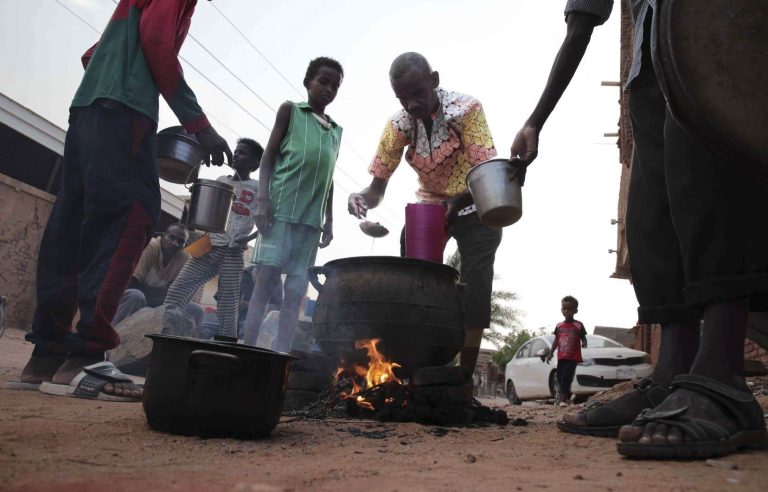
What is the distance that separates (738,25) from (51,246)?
339 cm

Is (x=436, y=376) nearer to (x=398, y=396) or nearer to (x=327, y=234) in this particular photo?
(x=398, y=396)

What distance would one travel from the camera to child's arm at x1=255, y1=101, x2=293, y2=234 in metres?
4.52

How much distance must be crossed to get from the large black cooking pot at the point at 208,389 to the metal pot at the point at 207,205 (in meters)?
2.52

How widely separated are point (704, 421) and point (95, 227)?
9.92 feet

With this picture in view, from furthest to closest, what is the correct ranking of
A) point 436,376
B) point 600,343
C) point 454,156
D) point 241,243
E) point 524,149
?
point 600,343 < point 241,243 < point 454,156 < point 436,376 < point 524,149

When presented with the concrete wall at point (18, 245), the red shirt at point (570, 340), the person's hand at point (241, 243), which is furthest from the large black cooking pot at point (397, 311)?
the concrete wall at point (18, 245)

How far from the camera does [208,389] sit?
1.91 metres

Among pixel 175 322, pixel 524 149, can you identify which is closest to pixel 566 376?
pixel 175 322

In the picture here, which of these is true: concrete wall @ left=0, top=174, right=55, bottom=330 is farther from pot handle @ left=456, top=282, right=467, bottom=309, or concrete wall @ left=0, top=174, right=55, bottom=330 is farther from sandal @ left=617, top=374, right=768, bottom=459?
sandal @ left=617, top=374, right=768, bottom=459

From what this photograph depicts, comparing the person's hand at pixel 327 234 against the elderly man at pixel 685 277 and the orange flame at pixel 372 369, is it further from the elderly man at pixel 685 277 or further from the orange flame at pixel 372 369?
the elderly man at pixel 685 277

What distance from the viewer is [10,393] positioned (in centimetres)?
277

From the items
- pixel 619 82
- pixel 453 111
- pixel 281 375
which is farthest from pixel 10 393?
pixel 619 82

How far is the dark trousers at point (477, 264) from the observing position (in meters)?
3.70

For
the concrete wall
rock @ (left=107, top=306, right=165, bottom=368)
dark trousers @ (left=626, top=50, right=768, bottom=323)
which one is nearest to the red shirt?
rock @ (left=107, top=306, right=165, bottom=368)
